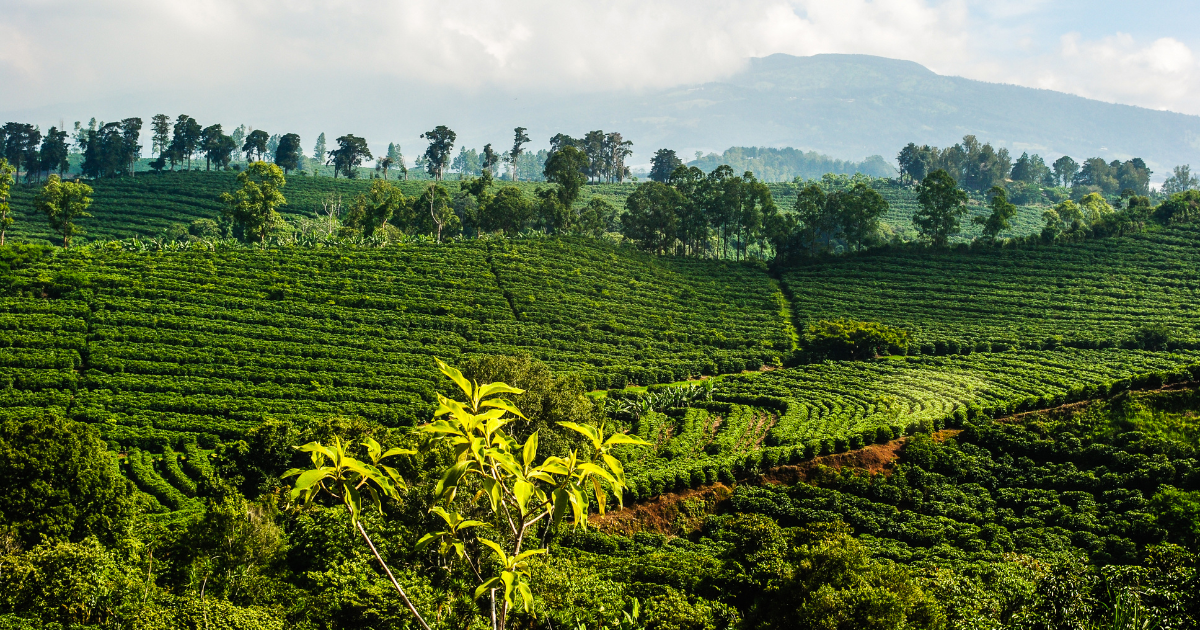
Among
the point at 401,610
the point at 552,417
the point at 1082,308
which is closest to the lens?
the point at 401,610

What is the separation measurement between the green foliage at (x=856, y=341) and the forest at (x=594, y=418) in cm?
21

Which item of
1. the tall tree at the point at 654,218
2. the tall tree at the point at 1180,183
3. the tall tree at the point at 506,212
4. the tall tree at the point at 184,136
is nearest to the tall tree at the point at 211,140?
the tall tree at the point at 184,136

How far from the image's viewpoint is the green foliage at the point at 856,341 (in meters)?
50.8

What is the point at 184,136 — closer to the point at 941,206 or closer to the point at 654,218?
the point at 654,218

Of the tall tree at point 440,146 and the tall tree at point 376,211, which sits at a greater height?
the tall tree at point 440,146

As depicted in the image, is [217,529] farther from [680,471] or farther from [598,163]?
[598,163]

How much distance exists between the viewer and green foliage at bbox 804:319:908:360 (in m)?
50.8

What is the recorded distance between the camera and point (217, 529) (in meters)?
17.3

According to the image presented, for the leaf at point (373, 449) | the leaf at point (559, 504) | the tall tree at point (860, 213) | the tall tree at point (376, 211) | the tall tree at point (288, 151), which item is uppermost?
the tall tree at point (288, 151)

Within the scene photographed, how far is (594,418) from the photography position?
3516 centimetres

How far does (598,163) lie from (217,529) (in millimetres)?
113197

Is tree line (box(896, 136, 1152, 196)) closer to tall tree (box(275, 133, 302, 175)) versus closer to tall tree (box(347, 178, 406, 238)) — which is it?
tall tree (box(347, 178, 406, 238))

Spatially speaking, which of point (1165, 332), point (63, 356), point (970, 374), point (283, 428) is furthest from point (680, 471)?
point (1165, 332)

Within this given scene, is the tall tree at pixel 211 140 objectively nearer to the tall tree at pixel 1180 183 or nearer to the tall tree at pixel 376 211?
the tall tree at pixel 376 211
